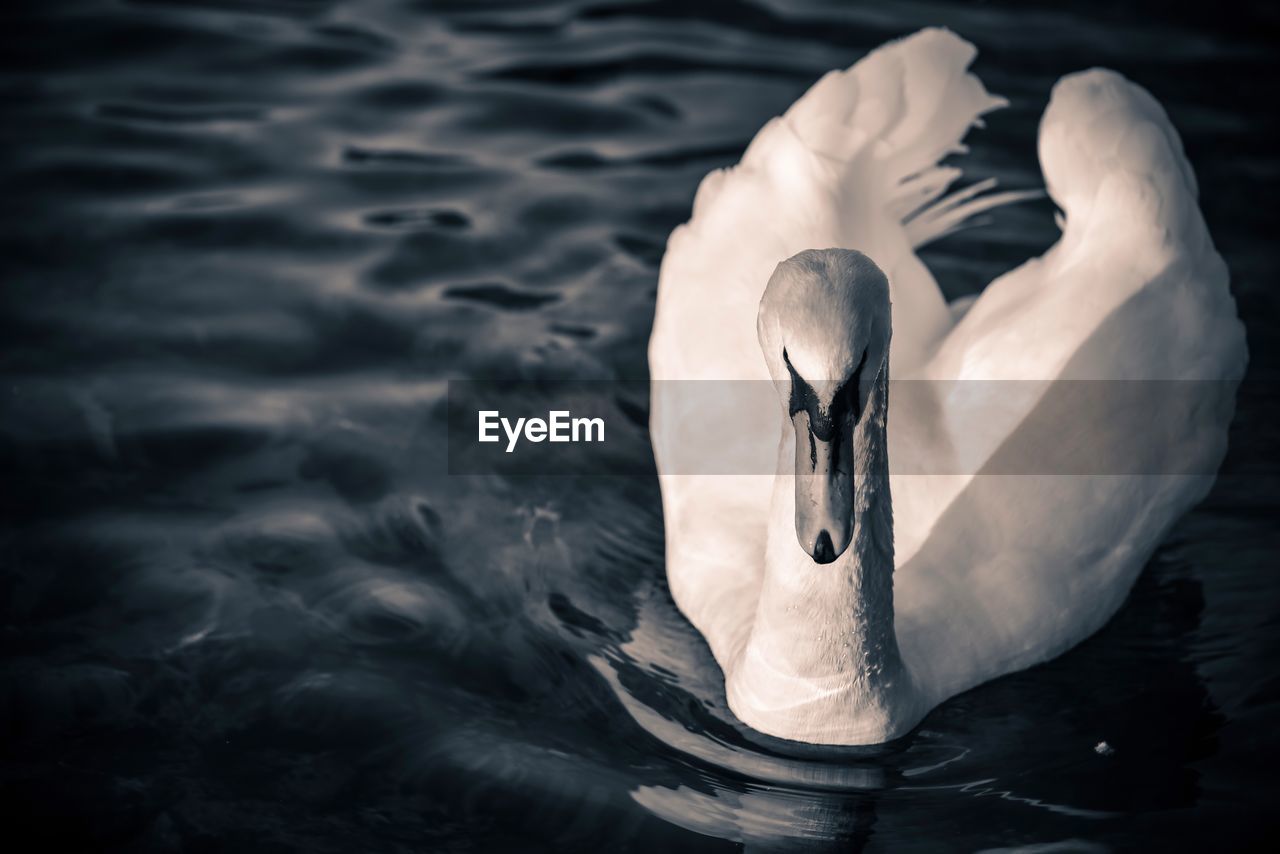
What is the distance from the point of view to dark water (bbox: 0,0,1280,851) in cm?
448

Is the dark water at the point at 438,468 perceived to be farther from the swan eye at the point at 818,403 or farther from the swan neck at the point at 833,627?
the swan eye at the point at 818,403

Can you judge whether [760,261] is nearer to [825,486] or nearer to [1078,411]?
[1078,411]

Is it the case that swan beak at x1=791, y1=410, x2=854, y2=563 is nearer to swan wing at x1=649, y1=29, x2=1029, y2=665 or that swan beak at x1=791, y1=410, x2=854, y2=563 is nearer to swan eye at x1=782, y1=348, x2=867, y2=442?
swan eye at x1=782, y1=348, x2=867, y2=442

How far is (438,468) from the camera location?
238 inches

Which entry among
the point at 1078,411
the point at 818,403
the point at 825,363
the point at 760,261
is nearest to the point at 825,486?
the point at 818,403

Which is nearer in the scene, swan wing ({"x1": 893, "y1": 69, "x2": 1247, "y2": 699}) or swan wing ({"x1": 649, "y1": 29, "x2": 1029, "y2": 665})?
swan wing ({"x1": 893, "y1": 69, "x2": 1247, "y2": 699})

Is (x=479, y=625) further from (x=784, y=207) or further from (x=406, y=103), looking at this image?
(x=406, y=103)

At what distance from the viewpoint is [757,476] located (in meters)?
5.21

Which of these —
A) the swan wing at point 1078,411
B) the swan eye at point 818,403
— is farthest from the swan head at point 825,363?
the swan wing at point 1078,411

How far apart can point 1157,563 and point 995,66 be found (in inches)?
161

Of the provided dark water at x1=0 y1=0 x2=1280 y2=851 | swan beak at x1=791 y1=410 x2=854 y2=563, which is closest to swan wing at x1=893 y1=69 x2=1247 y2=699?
dark water at x1=0 y1=0 x2=1280 y2=851

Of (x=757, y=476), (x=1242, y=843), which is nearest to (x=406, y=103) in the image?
(x=757, y=476)

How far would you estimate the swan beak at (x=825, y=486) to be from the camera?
384cm

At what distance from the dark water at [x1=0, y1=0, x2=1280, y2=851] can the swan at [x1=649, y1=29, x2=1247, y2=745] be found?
9.3 inches
